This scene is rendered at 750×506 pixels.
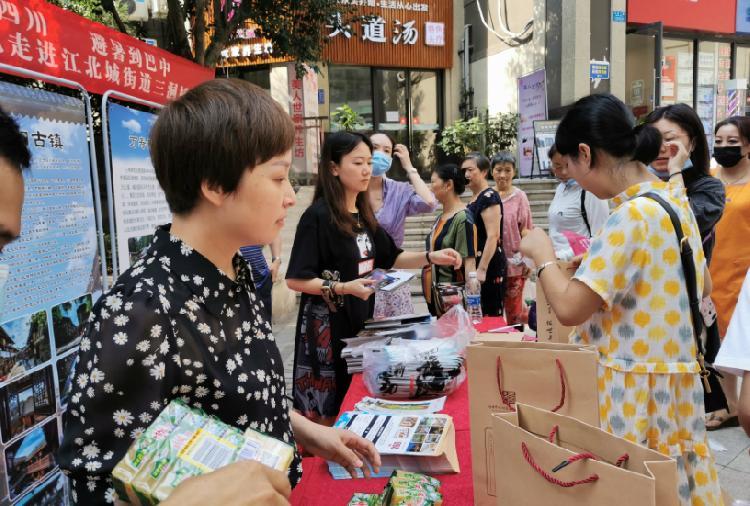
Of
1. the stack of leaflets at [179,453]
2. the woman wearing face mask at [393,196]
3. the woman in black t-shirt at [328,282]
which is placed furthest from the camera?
the woman wearing face mask at [393,196]

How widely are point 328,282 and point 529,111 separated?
34.8 feet

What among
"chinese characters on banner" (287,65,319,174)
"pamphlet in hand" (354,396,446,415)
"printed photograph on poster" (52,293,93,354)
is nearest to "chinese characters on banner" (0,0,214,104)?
"printed photograph on poster" (52,293,93,354)

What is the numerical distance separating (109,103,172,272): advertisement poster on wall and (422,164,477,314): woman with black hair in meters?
1.76

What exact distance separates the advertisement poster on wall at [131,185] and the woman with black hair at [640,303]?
1.82 m

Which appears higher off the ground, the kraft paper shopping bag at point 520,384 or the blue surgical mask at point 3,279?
the blue surgical mask at point 3,279

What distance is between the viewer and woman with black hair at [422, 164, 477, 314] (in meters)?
3.61

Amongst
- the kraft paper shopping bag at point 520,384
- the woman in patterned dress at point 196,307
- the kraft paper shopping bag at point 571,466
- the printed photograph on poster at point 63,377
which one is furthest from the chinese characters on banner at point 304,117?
the kraft paper shopping bag at point 571,466

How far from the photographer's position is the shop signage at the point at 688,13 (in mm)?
11188

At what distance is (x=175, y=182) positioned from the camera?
38.7 inches

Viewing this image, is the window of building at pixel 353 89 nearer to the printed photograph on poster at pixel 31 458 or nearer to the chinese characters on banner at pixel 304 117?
the chinese characters on banner at pixel 304 117

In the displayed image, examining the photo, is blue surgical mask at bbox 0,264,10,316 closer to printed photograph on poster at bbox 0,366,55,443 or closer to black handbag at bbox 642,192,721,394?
printed photograph on poster at bbox 0,366,55,443

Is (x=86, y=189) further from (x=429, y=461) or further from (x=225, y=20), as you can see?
(x=225, y=20)

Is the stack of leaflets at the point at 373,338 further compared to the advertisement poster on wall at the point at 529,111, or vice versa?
the advertisement poster on wall at the point at 529,111

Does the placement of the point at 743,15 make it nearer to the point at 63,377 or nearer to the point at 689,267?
the point at 689,267
